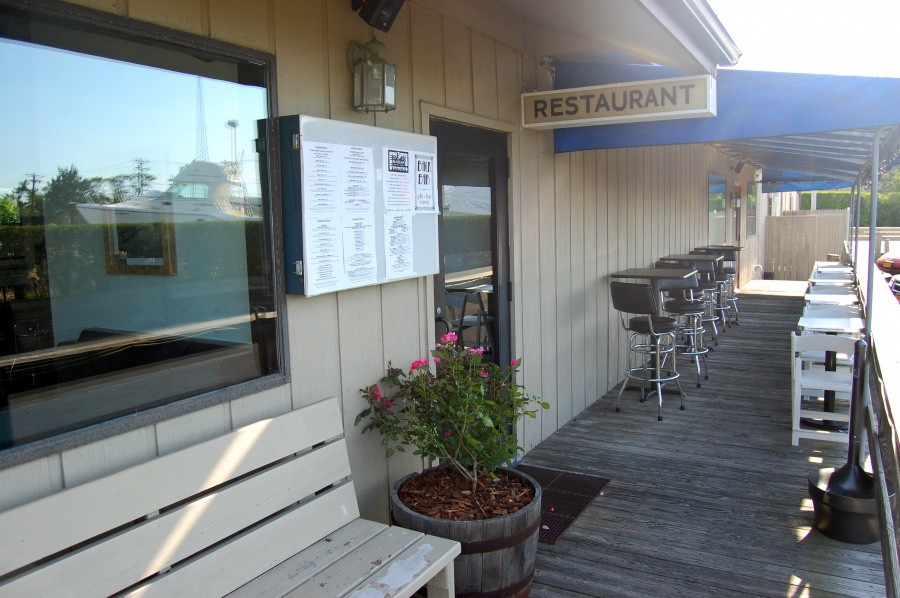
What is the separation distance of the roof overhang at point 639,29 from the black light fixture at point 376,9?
0.87m

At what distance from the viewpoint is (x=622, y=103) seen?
3873 millimetres

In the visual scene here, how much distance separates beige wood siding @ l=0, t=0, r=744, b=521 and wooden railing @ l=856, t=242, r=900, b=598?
1.81 metres

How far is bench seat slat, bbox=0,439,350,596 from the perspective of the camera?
5.43ft

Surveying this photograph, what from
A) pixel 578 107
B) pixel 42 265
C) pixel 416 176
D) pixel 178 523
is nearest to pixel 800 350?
pixel 578 107

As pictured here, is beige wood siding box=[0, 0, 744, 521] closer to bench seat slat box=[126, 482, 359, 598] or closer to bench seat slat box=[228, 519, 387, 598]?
bench seat slat box=[126, 482, 359, 598]

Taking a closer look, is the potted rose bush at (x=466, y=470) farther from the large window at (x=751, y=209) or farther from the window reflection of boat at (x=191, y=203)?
the large window at (x=751, y=209)

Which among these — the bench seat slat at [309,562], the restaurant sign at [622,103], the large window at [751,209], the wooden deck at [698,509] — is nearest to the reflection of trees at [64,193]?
the bench seat slat at [309,562]

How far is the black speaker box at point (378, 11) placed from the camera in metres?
2.72

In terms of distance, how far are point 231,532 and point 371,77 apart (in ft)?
5.50

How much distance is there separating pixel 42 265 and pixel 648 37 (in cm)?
267

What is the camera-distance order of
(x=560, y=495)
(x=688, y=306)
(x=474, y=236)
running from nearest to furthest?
(x=560, y=495) → (x=474, y=236) → (x=688, y=306)

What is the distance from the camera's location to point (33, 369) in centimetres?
178

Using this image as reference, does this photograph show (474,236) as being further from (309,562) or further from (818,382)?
(818,382)

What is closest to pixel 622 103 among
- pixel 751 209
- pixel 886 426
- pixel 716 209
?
pixel 886 426
